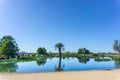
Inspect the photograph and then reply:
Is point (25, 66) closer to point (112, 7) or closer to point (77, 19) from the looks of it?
point (77, 19)

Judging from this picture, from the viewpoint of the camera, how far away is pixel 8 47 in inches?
193

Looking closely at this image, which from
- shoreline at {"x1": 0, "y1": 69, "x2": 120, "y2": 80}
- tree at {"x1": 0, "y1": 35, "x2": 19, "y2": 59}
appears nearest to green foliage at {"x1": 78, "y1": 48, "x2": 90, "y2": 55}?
shoreline at {"x1": 0, "y1": 69, "x2": 120, "y2": 80}

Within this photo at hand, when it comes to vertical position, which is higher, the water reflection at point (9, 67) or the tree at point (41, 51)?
the tree at point (41, 51)

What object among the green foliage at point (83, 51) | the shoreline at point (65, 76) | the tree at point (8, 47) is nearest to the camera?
the shoreline at point (65, 76)

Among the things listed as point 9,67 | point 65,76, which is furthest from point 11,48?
point 65,76

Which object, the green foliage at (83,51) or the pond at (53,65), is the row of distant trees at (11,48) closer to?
the green foliage at (83,51)

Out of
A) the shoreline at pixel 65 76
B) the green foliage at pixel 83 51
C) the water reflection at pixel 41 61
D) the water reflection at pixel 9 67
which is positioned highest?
the green foliage at pixel 83 51

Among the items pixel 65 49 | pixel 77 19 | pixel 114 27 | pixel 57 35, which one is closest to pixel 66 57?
pixel 65 49

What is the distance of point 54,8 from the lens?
479 centimetres

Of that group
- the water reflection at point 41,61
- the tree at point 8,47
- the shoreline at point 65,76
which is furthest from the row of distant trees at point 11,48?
the shoreline at point 65,76

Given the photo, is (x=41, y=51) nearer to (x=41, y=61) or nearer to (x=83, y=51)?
(x=41, y=61)

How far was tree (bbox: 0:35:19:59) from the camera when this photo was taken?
4.81 m

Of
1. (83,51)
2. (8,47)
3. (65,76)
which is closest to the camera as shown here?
(65,76)

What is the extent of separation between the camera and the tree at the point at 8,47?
481cm
